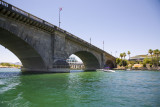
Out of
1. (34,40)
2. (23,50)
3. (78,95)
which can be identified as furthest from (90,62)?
(78,95)

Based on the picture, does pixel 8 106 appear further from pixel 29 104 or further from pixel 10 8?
pixel 10 8

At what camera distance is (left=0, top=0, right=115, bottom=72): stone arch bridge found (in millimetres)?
22812

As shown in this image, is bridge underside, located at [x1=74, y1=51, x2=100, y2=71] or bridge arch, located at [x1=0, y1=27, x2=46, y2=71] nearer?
bridge arch, located at [x1=0, y1=27, x2=46, y2=71]

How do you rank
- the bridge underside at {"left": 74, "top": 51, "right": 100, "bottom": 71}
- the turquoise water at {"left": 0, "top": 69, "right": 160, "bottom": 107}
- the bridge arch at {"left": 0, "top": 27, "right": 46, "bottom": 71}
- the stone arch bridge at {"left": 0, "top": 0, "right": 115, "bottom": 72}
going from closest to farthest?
the turquoise water at {"left": 0, "top": 69, "right": 160, "bottom": 107} → the stone arch bridge at {"left": 0, "top": 0, "right": 115, "bottom": 72} → the bridge arch at {"left": 0, "top": 27, "right": 46, "bottom": 71} → the bridge underside at {"left": 74, "top": 51, "right": 100, "bottom": 71}

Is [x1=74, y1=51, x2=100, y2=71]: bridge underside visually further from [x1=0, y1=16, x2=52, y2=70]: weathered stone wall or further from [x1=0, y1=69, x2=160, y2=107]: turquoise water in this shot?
[x1=0, y1=69, x2=160, y2=107]: turquoise water

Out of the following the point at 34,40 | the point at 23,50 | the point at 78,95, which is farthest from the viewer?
the point at 23,50

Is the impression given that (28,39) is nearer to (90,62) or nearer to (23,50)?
(23,50)

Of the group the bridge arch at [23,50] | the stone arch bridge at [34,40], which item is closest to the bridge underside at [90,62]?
the stone arch bridge at [34,40]

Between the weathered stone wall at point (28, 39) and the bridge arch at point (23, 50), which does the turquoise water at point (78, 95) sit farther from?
the bridge arch at point (23, 50)

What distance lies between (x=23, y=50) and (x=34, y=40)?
468 centimetres

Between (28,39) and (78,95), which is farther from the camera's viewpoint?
(28,39)

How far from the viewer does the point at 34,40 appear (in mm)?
28078

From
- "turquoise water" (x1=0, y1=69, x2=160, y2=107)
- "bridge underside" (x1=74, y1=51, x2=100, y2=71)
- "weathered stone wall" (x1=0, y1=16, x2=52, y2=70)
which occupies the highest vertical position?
"weathered stone wall" (x1=0, y1=16, x2=52, y2=70)

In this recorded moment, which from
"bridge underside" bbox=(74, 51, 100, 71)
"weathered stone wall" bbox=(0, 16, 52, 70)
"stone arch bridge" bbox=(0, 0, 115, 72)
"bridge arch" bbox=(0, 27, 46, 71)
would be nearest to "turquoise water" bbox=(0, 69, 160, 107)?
"weathered stone wall" bbox=(0, 16, 52, 70)
